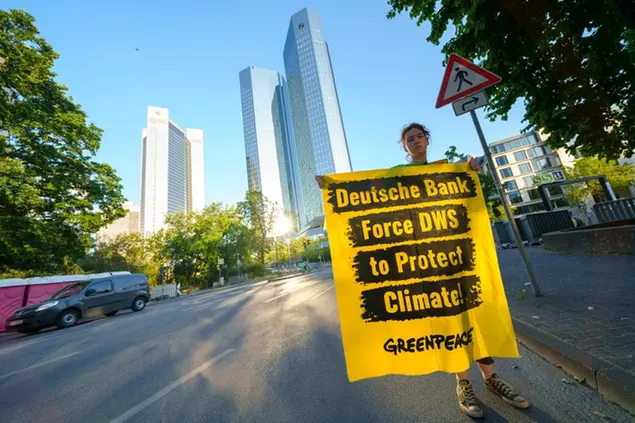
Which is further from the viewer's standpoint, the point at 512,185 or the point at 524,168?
the point at 512,185

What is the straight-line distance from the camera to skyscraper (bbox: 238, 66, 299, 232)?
151m

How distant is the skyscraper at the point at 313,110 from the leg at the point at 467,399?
108 metres

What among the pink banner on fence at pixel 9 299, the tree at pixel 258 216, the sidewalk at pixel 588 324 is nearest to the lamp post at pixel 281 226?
the tree at pixel 258 216

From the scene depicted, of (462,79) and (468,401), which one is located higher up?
(462,79)

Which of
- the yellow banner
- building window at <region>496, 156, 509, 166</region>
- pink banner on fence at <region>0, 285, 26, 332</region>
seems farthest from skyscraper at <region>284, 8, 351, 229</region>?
the yellow banner

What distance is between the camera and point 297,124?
13900 cm

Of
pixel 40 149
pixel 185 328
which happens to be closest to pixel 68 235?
pixel 40 149

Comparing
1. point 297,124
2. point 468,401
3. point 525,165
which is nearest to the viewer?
point 468,401

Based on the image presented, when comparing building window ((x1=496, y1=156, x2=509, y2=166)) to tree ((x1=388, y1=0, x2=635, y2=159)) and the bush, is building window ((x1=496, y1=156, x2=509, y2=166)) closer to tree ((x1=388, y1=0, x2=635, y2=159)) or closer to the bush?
the bush

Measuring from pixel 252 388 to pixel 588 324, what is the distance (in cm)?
382

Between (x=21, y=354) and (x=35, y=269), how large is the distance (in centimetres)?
1608

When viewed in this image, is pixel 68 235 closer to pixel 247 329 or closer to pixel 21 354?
pixel 21 354

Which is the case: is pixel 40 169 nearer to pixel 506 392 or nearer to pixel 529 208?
pixel 506 392

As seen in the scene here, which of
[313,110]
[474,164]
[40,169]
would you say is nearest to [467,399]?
[474,164]
